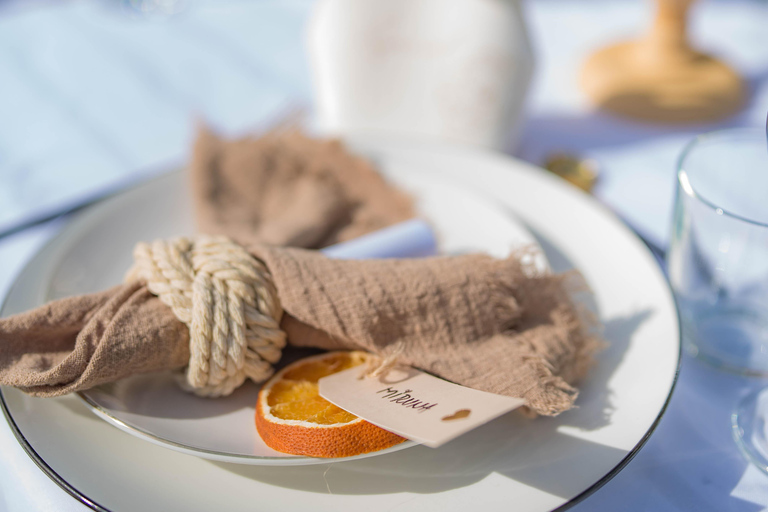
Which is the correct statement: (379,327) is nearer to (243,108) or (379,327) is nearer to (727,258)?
(727,258)

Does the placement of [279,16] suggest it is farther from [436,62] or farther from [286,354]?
[286,354]

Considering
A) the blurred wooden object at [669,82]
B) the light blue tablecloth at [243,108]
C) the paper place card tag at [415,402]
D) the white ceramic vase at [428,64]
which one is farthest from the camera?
the blurred wooden object at [669,82]

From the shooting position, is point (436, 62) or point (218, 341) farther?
point (436, 62)

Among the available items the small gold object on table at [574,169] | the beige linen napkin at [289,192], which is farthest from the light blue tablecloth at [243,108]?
the beige linen napkin at [289,192]

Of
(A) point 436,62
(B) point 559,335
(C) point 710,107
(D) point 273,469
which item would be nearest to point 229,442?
(D) point 273,469

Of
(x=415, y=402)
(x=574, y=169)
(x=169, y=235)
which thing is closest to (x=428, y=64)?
(x=574, y=169)

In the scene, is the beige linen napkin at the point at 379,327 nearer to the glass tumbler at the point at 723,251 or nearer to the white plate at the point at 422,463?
the white plate at the point at 422,463
